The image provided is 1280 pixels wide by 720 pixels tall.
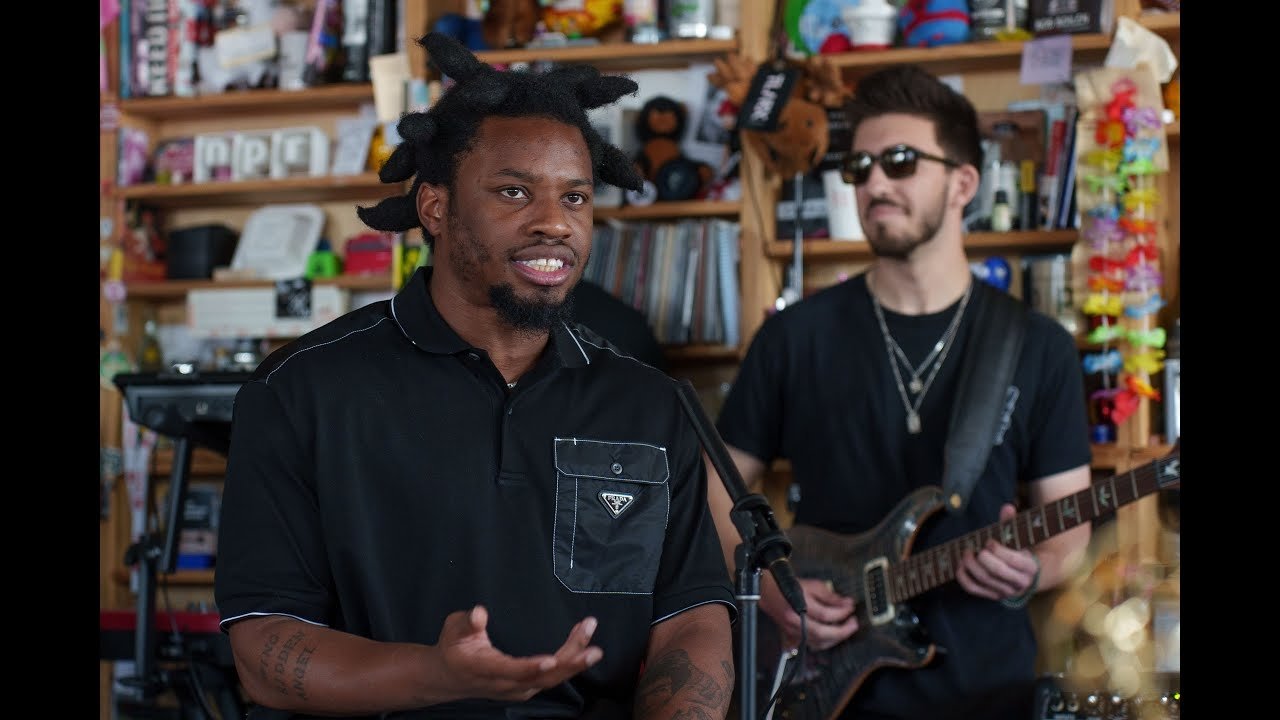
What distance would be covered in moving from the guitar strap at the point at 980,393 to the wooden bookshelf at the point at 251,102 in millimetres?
→ 2138

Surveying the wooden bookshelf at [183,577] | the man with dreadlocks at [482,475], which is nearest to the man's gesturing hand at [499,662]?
the man with dreadlocks at [482,475]

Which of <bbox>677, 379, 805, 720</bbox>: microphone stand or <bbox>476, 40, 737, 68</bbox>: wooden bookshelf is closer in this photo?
<bbox>677, 379, 805, 720</bbox>: microphone stand

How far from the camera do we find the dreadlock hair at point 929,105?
2.90m

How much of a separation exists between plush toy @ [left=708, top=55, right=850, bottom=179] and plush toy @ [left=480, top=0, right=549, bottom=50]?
657 millimetres

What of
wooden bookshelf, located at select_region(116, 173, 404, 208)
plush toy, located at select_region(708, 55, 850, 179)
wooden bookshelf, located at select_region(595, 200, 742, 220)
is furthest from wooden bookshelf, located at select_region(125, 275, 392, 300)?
plush toy, located at select_region(708, 55, 850, 179)

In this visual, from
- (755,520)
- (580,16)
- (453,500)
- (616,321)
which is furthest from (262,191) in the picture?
(755,520)

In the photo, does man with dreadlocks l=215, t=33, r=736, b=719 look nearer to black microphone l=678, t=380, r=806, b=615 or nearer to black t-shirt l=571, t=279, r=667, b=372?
black microphone l=678, t=380, r=806, b=615

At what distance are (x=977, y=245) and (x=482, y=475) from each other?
7.15 feet

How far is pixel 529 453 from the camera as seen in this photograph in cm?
171

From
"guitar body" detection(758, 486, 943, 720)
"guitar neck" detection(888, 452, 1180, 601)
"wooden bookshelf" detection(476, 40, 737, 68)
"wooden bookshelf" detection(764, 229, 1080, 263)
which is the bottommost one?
"guitar body" detection(758, 486, 943, 720)

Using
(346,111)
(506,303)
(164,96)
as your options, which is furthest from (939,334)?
(164,96)

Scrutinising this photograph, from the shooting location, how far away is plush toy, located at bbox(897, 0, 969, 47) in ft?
11.4

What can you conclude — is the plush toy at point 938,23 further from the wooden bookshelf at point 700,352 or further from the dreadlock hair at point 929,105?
the wooden bookshelf at point 700,352

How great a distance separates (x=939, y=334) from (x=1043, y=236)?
0.76 m
